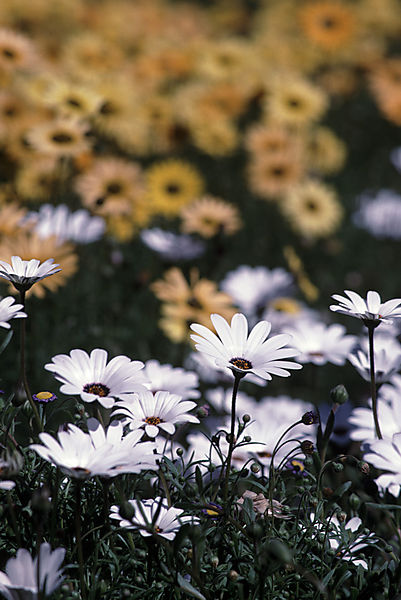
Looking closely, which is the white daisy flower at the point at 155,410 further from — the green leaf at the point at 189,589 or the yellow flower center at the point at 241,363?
the green leaf at the point at 189,589

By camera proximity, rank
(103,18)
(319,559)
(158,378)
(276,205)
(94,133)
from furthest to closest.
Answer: (103,18) < (276,205) < (94,133) < (158,378) < (319,559)

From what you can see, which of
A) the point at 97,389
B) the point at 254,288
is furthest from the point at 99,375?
the point at 254,288

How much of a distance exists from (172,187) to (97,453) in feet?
10.2

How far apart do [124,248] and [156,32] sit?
376cm

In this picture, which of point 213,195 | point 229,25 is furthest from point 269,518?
point 229,25

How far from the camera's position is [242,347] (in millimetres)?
1661

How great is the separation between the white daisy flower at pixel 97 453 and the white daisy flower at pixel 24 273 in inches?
13.7

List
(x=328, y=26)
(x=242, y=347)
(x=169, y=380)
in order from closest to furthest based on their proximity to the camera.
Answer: (x=242, y=347) → (x=169, y=380) → (x=328, y=26)

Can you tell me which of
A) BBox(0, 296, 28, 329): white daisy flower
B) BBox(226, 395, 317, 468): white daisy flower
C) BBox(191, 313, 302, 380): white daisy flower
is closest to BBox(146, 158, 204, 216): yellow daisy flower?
BBox(226, 395, 317, 468): white daisy flower

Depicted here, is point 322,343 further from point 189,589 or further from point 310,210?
point 310,210

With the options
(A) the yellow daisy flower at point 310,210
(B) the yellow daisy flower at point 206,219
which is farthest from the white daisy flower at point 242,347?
(A) the yellow daisy flower at point 310,210

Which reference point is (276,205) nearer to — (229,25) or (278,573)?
(278,573)

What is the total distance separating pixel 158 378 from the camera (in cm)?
196

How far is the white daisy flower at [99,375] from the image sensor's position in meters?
1.46
